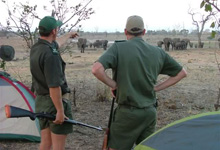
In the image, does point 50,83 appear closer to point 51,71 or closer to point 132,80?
point 51,71

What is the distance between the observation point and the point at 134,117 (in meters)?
3.56

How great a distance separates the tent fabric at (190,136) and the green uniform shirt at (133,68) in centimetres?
57

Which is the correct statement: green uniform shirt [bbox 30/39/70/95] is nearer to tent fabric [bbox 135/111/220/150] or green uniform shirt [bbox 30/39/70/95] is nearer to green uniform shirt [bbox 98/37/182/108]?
green uniform shirt [bbox 98/37/182/108]

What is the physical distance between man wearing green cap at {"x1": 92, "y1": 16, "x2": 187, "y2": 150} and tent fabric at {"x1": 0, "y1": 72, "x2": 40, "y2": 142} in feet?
7.67

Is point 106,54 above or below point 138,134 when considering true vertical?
above

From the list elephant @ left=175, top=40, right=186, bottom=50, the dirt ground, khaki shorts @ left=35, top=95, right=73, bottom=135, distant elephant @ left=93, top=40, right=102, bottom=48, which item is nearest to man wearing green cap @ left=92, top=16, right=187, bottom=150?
A: khaki shorts @ left=35, top=95, right=73, bottom=135

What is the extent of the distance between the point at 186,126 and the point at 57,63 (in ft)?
4.54

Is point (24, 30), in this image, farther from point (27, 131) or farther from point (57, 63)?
point (57, 63)

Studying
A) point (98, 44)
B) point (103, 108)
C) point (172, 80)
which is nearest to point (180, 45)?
point (98, 44)

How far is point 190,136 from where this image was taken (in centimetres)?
282

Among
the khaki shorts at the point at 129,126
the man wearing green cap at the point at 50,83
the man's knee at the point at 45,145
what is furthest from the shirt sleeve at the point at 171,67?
the man's knee at the point at 45,145

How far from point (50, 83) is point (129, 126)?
2.84 ft

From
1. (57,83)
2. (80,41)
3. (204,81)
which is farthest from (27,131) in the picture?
(80,41)

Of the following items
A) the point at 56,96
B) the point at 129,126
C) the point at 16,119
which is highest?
the point at 56,96
